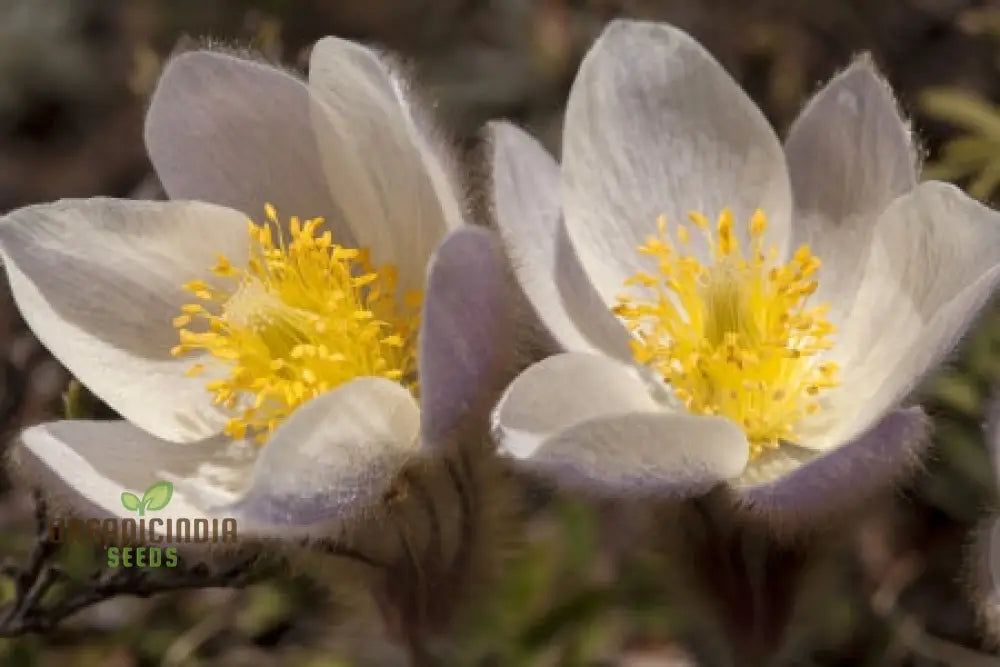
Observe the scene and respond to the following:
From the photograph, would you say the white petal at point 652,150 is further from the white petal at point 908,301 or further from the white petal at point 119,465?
the white petal at point 119,465

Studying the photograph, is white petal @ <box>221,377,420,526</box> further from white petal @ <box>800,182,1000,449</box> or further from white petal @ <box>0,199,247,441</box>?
white petal @ <box>800,182,1000,449</box>

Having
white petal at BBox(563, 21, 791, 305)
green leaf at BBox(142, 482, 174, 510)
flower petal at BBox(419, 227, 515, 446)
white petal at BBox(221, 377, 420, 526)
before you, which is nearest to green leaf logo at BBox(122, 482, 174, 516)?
green leaf at BBox(142, 482, 174, 510)

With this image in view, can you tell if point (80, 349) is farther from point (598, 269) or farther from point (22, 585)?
point (598, 269)

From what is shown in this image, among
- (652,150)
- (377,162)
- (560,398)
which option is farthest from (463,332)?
(652,150)

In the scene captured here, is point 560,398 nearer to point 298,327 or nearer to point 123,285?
point 298,327

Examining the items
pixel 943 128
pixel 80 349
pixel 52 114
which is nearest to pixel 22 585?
pixel 80 349

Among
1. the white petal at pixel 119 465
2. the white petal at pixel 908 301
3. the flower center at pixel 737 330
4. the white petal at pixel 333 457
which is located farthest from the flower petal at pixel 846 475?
the white petal at pixel 119 465
